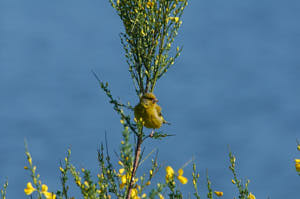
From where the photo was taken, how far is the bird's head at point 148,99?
4938mm

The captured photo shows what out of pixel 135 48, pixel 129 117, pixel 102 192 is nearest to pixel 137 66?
pixel 135 48

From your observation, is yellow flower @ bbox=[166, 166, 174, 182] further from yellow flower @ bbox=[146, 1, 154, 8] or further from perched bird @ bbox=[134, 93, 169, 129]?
yellow flower @ bbox=[146, 1, 154, 8]

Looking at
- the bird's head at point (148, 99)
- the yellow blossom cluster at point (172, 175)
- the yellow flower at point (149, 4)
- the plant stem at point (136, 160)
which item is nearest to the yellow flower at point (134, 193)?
the plant stem at point (136, 160)

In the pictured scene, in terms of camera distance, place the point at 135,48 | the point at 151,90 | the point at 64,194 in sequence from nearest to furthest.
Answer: the point at 64,194 < the point at 151,90 < the point at 135,48

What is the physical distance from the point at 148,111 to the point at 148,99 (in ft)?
0.53

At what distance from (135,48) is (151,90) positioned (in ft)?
2.57

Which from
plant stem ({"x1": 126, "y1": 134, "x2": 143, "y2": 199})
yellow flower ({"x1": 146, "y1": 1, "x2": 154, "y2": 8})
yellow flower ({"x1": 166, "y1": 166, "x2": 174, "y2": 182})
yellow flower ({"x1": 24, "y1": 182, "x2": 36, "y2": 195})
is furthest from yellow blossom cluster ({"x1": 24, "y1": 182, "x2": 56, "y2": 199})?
yellow flower ({"x1": 146, "y1": 1, "x2": 154, "y2": 8})

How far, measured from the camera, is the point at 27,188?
13.5 ft

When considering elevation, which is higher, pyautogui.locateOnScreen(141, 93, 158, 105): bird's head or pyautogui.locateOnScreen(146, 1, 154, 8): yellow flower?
pyautogui.locateOnScreen(146, 1, 154, 8): yellow flower

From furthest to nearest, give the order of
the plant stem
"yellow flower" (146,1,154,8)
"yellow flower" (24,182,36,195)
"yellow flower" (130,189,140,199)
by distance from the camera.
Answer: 1. "yellow flower" (146,1,154,8)
2. "yellow flower" (130,189,140,199)
3. the plant stem
4. "yellow flower" (24,182,36,195)

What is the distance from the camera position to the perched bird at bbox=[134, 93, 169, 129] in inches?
194

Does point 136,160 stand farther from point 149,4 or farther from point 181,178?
point 149,4

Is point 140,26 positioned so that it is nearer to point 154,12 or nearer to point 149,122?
point 154,12

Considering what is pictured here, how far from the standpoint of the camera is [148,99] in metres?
4.95
